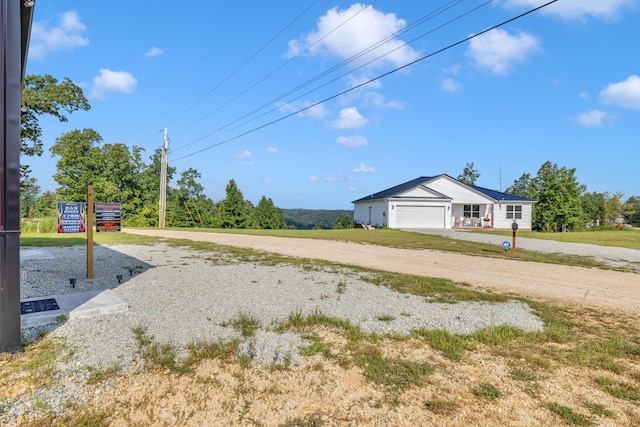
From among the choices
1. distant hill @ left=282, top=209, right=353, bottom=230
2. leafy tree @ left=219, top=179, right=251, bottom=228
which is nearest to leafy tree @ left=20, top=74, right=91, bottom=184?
leafy tree @ left=219, top=179, right=251, bottom=228

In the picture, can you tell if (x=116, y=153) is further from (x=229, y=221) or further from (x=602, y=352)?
(x=602, y=352)

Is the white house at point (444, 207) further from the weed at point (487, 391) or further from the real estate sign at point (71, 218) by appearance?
the weed at point (487, 391)

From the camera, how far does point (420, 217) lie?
2875 centimetres

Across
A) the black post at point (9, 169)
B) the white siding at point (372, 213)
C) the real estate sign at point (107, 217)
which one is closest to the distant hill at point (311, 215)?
the white siding at point (372, 213)

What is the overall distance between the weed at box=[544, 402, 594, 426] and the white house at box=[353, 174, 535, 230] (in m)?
25.6

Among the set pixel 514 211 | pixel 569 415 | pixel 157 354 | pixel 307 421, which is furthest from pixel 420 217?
pixel 307 421

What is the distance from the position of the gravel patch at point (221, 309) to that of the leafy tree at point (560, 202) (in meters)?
34.4

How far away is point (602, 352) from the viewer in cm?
357

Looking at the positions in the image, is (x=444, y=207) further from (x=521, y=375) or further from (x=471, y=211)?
(x=521, y=375)

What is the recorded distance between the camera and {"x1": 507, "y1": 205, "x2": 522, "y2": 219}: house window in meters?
30.5

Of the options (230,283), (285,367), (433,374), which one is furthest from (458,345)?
(230,283)

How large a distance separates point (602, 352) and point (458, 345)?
4.88ft

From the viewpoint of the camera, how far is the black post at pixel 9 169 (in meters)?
3.25

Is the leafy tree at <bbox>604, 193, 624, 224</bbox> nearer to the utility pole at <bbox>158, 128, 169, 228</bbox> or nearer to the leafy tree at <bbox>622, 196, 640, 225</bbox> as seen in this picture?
the leafy tree at <bbox>622, 196, 640, 225</bbox>
